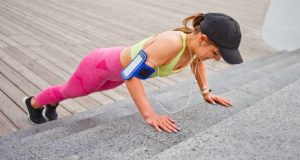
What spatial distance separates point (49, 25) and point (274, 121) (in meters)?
5.12

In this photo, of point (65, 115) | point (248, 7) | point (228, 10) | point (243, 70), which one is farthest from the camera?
point (248, 7)

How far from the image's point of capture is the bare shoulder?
2.04 meters

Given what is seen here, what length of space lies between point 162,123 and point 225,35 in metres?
0.58

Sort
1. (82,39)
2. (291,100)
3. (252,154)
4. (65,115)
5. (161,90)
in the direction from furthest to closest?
(82,39)
(161,90)
(65,115)
(291,100)
(252,154)

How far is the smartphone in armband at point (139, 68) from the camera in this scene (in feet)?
6.75

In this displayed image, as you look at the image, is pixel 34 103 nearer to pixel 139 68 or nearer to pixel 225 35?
pixel 139 68

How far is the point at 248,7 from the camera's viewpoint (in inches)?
374

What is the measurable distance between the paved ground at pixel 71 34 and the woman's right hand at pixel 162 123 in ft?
4.77

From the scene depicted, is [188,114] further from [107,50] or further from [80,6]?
[80,6]

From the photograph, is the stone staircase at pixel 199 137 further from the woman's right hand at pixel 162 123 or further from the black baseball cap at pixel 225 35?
the black baseball cap at pixel 225 35

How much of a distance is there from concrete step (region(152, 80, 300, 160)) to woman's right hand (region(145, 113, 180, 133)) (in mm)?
283

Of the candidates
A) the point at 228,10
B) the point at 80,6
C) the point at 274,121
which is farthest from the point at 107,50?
the point at 228,10

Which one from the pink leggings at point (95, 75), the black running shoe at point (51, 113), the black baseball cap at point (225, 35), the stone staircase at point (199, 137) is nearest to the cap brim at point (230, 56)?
the black baseball cap at point (225, 35)

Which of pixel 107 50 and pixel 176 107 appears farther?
pixel 176 107
